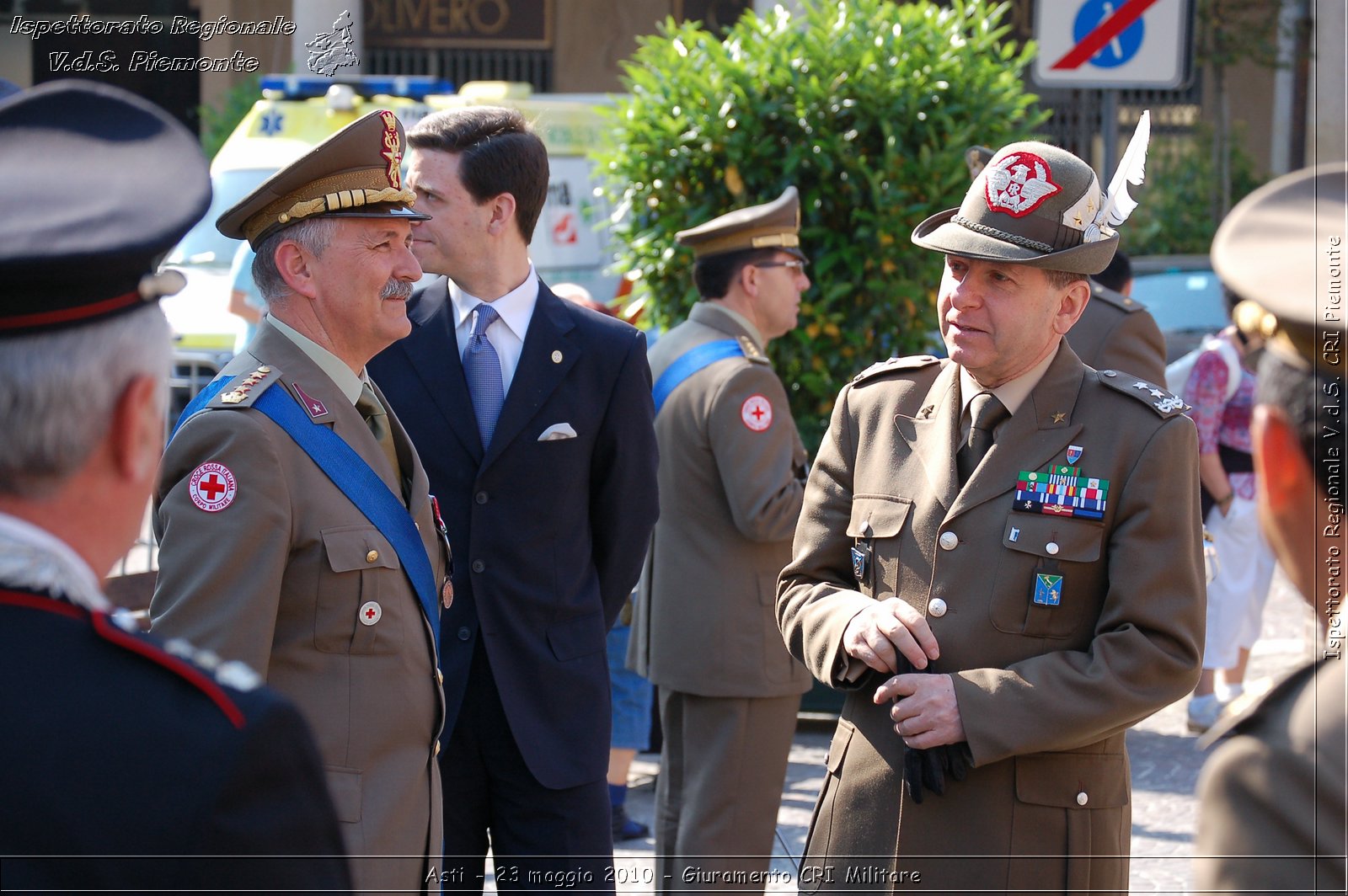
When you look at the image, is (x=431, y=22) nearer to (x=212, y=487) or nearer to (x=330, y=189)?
(x=330, y=189)

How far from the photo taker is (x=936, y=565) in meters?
2.69

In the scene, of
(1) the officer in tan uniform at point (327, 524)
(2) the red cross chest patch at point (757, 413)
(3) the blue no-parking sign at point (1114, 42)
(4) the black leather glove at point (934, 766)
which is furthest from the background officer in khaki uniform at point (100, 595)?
(3) the blue no-parking sign at point (1114, 42)

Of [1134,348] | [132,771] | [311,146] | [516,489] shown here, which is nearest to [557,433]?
[516,489]

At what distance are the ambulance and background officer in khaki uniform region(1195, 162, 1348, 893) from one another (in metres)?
7.72

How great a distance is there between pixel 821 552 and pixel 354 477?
0.99 metres

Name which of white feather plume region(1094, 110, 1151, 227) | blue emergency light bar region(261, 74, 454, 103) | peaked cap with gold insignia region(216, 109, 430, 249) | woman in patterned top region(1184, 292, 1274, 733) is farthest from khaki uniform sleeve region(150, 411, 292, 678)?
blue emergency light bar region(261, 74, 454, 103)

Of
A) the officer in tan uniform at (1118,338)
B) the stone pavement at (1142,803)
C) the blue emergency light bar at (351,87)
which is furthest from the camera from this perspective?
the blue emergency light bar at (351,87)

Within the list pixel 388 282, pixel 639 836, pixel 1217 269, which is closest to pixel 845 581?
pixel 388 282

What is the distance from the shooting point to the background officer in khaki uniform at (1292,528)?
126 centimetres

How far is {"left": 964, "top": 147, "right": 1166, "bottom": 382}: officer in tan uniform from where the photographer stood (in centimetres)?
471

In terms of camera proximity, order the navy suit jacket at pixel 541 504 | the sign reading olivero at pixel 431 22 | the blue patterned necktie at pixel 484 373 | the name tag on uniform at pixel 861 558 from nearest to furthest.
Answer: the name tag on uniform at pixel 861 558, the navy suit jacket at pixel 541 504, the blue patterned necktie at pixel 484 373, the sign reading olivero at pixel 431 22

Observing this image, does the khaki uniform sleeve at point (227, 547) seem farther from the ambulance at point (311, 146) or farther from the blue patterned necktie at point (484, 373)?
the ambulance at point (311, 146)

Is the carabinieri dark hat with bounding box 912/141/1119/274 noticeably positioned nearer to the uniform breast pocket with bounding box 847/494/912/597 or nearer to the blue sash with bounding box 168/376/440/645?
the uniform breast pocket with bounding box 847/494/912/597

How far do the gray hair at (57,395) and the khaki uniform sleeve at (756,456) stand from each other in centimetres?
292
